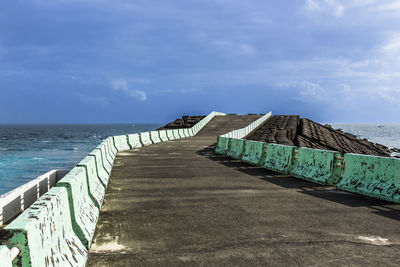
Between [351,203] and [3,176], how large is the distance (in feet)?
89.3

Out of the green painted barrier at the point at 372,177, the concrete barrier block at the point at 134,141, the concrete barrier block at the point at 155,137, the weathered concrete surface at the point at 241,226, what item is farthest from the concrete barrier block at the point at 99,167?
the concrete barrier block at the point at 155,137

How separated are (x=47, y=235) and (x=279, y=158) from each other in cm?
1041

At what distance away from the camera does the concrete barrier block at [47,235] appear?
9.77 feet

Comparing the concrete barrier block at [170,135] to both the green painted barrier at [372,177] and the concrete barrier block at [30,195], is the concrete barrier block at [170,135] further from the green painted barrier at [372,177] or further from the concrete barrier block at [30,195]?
the green painted barrier at [372,177]

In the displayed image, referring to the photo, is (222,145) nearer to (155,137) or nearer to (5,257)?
(155,137)

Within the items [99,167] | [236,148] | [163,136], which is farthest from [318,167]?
[163,136]

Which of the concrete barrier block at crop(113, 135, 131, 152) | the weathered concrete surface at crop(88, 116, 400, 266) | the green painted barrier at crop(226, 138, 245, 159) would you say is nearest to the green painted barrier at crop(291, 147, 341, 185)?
the weathered concrete surface at crop(88, 116, 400, 266)

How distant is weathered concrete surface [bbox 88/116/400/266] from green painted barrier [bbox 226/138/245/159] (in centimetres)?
621

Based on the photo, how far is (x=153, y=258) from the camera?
4684 mm

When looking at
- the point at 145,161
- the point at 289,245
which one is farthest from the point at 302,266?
the point at 145,161

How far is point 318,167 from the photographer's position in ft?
35.3

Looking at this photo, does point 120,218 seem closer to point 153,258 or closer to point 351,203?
point 153,258

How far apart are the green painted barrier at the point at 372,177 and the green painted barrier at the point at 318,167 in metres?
0.41

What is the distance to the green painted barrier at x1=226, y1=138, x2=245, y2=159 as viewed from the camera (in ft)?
55.0
